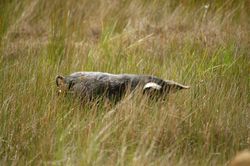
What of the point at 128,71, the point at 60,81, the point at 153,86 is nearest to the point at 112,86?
the point at 153,86

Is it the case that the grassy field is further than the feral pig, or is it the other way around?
the feral pig

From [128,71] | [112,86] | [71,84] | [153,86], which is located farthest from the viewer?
[128,71]

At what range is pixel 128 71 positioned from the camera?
4.70 metres

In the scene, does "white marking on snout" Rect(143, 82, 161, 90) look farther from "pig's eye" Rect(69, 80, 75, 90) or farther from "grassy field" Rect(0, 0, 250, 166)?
"pig's eye" Rect(69, 80, 75, 90)

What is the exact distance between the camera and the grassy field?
3352 millimetres

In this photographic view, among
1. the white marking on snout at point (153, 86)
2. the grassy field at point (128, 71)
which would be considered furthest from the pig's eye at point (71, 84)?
the white marking on snout at point (153, 86)

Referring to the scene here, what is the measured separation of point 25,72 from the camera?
457cm

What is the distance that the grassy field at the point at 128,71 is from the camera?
335 centimetres

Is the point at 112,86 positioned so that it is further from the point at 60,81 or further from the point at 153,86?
the point at 60,81

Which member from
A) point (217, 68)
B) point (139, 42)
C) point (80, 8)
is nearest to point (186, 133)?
point (217, 68)

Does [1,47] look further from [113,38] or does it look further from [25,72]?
[113,38]

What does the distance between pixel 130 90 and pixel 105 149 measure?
0.71 metres

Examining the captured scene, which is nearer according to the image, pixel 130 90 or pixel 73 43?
pixel 130 90

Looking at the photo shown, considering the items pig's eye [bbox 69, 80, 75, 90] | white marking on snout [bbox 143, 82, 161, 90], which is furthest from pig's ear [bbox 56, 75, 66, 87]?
white marking on snout [bbox 143, 82, 161, 90]
